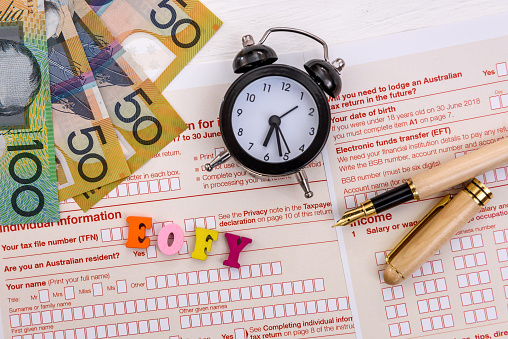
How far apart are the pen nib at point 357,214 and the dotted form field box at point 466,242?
17cm

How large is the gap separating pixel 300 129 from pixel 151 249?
0.33 m

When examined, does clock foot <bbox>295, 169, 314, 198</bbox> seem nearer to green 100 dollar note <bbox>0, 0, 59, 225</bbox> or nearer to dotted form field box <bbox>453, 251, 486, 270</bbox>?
dotted form field box <bbox>453, 251, 486, 270</bbox>

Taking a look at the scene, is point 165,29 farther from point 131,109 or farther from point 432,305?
point 432,305

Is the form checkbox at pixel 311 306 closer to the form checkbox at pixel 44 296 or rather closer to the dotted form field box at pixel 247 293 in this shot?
the dotted form field box at pixel 247 293

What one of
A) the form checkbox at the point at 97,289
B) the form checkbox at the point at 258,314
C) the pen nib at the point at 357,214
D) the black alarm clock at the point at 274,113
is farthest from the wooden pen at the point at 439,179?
the form checkbox at the point at 97,289

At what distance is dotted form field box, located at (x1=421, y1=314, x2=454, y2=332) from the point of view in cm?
73

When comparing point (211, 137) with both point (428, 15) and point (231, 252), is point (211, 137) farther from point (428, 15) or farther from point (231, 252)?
point (428, 15)

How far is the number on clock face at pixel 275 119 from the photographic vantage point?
666 mm

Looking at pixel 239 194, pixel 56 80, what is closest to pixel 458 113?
pixel 239 194

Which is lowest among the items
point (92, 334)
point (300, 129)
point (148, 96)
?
point (92, 334)

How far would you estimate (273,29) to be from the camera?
0.68 meters

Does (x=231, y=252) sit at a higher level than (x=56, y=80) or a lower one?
lower

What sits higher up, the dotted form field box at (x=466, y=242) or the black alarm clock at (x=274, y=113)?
the black alarm clock at (x=274, y=113)

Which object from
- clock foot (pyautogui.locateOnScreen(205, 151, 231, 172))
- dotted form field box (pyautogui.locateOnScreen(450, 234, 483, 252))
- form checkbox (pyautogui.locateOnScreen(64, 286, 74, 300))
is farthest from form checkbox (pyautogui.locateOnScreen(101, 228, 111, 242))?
dotted form field box (pyautogui.locateOnScreen(450, 234, 483, 252))
